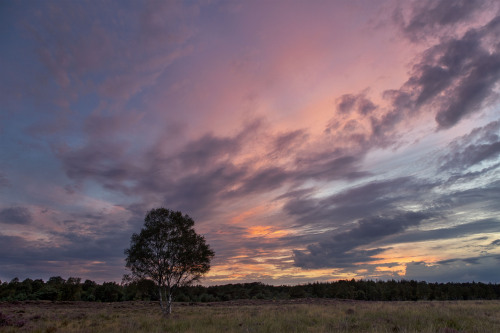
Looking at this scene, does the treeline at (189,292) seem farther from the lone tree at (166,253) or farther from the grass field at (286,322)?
the grass field at (286,322)

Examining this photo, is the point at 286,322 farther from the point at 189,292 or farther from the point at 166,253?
the point at 189,292

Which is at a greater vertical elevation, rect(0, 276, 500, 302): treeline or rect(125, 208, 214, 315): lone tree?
rect(125, 208, 214, 315): lone tree

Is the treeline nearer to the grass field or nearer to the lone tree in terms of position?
the lone tree

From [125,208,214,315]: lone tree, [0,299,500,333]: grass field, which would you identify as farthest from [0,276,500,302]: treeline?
[0,299,500,333]: grass field

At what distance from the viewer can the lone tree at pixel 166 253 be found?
37.2 metres

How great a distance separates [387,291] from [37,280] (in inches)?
4924

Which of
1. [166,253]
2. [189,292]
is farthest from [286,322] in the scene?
[189,292]

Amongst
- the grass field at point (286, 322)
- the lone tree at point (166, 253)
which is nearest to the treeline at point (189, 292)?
the lone tree at point (166, 253)

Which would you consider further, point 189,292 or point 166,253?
point 189,292

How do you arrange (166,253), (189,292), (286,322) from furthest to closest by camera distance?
(189,292), (166,253), (286,322)

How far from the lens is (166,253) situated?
3725 cm

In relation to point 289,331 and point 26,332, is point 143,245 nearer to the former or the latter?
point 26,332

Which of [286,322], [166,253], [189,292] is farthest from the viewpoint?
[189,292]

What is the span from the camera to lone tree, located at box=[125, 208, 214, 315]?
3725cm
